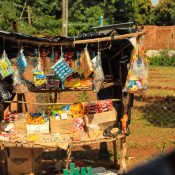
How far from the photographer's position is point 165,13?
1241 inches

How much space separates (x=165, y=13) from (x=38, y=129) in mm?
28162

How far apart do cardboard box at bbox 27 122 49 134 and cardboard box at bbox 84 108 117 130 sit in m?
0.58

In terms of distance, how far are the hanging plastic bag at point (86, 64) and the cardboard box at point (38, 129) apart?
3.11 ft

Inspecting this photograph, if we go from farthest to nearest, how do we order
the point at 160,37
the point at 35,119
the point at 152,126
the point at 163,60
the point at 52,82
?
the point at 160,37, the point at 163,60, the point at 152,126, the point at 52,82, the point at 35,119

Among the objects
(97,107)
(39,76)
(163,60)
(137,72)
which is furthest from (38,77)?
(163,60)

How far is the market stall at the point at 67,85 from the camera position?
4.99 m

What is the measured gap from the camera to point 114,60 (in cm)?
589

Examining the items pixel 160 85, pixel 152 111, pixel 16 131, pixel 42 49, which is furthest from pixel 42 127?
pixel 160 85

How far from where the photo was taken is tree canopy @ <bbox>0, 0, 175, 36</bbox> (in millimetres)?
19728

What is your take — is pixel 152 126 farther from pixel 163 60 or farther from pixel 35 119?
pixel 163 60

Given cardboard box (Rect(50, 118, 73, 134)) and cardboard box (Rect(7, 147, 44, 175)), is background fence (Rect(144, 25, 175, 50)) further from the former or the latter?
cardboard box (Rect(7, 147, 44, 175))

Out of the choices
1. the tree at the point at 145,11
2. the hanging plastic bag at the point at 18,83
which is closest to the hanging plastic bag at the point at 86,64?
the hanging plastic bag at the point at 18,83

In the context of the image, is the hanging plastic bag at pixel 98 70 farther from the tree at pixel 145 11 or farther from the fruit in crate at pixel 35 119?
the tree at pixel 145 11

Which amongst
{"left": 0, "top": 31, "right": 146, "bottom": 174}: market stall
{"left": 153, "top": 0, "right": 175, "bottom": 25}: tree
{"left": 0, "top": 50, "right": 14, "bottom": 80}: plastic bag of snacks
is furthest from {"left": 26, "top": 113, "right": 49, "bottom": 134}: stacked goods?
{"left": 153, "top": 0, "right": 175, "bottom": 25}: tree
